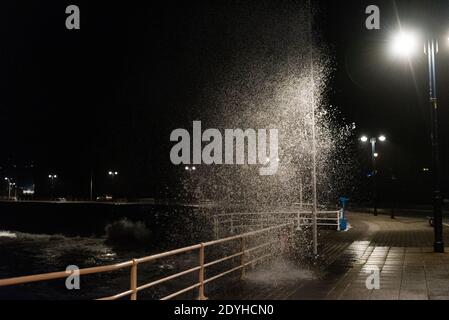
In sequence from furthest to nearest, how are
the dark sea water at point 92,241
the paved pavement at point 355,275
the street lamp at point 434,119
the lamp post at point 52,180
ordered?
1. the lamp post at point 52,180
2. the dark sea water at point 92,241
3. the street lamp at point 434,119
4. the paved pavement at point 355,275

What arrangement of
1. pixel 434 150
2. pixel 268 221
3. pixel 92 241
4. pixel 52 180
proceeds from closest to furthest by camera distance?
pixel 434 150 → pixel 268 221 → pixel 92 241 → pixel 52 180

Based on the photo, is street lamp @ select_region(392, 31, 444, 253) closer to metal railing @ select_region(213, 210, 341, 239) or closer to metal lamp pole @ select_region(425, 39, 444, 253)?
metal lamp pole @ select_region(425, 39, 444, 253)

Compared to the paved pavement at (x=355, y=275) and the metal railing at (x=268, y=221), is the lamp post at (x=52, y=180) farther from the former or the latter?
the paved pavement at (x=355, y=275)

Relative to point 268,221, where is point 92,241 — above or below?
below

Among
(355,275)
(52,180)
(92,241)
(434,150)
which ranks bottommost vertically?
(92,241)

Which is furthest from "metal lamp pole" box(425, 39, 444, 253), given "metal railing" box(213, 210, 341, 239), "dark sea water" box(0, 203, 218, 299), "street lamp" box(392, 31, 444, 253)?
"dark sea water" box(0, 203, 218, 299)

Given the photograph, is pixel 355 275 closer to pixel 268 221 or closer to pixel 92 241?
pixel 268 221

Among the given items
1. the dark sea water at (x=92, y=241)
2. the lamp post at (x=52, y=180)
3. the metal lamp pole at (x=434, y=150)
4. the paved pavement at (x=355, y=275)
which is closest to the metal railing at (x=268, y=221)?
the dark sea water at (x=92, y=241)

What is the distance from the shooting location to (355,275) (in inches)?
451

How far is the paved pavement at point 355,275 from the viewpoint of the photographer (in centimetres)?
Result: 921

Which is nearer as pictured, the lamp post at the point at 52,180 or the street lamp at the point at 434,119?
the street lamp at the point at 434,119

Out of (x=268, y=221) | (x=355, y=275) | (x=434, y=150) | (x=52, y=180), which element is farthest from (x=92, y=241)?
(x=52, y=180)

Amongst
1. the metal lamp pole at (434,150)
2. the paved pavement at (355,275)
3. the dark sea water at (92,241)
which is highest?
the metal lamp pole at (434,150)
